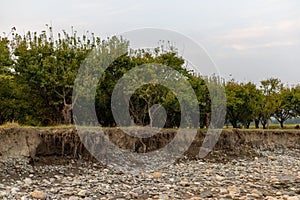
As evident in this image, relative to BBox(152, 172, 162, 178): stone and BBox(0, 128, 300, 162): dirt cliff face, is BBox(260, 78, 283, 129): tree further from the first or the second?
BBox(152, 172, 162, 178): stone

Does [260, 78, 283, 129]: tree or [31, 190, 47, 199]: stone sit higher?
[260, 78, 283, 129]: tree

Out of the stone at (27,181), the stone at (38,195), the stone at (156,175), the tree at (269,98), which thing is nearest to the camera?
the stone at (38,195)

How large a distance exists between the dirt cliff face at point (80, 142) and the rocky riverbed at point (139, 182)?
51 centimetres

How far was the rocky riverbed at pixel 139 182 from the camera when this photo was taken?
1405 centimetres

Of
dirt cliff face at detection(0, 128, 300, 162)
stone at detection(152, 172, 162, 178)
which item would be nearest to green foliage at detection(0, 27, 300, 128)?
dirt cliff face at detection(0, 128, 300, 162)

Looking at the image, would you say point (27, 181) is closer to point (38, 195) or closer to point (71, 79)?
point (38, 195)

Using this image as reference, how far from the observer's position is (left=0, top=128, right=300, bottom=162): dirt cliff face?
54.9 ft

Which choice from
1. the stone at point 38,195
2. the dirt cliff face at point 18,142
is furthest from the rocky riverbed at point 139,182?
→ the dirt cliff face at point 18,142

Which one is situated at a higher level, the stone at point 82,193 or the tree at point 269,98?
the tree at point 269,98

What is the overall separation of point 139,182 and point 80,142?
3.81 meters

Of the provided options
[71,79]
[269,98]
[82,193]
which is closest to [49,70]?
[71,79]

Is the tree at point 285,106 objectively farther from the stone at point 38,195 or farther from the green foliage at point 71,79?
the stone at point 38,195

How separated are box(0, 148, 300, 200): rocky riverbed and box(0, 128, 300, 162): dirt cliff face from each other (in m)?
0.51

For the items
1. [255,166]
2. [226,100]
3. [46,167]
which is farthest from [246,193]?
[226,100]
